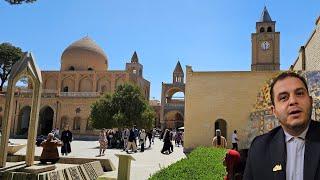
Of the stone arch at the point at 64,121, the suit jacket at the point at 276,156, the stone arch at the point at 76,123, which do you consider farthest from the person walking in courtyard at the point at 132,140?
the stone arch at the point at 64,121

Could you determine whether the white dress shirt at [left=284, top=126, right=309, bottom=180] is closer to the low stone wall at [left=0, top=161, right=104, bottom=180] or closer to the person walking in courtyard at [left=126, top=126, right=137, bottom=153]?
the low stone wall at [left=0, top=161, right=104, bottom=180]

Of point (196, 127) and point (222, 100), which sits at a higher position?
point (222, 100)

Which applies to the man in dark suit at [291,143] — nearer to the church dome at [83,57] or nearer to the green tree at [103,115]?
the green tree at [103,115]

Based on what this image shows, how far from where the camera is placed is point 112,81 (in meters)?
48.7

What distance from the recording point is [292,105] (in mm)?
1654

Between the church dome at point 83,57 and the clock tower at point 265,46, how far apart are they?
21.9 meters

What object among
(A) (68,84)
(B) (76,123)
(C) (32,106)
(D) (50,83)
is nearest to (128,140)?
(C) (32,106)

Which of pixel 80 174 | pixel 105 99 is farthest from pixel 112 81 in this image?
pixel 80 174

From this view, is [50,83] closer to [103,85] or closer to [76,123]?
[103,85]

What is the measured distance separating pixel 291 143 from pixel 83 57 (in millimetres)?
49741

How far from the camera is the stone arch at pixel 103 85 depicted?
49.4 metres

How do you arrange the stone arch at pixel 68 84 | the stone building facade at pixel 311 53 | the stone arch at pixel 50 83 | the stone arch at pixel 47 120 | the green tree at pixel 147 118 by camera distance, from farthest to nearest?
the stone arch at pixel 50 83
the stone arch at pixel 68 84
the stone arch at pixel 47 120
the green tree at pixel 147 118
the stone building facade at pixel 311 53

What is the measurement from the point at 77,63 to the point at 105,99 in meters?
21.8

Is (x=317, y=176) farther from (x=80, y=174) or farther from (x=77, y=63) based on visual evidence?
(x=77, y=63)
